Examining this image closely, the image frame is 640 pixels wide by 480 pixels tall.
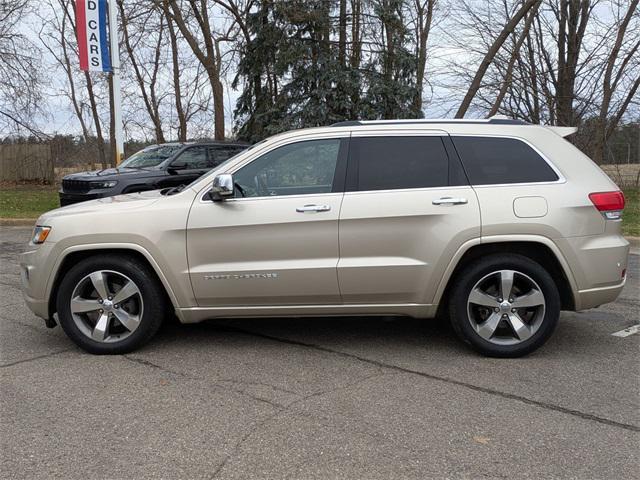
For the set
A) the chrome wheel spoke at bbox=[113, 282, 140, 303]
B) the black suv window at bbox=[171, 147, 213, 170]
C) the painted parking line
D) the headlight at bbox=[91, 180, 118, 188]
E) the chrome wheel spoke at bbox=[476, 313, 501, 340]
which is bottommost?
the painted parking line

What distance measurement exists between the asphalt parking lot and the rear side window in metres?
1.39

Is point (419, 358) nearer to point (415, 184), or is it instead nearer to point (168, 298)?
point (415, 184)

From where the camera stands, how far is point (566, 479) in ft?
9.30

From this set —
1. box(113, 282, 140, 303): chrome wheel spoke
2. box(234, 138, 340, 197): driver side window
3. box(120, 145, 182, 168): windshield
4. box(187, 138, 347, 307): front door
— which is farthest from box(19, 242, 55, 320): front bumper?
box(120, 145, 182, 168): windshield

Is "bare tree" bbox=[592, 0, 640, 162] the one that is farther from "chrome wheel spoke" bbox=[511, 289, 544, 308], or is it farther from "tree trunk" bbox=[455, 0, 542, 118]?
"chrome wheel spoke" bbox=[511, 289, 544, 308]

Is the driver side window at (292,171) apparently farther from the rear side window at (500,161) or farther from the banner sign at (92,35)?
the banner sign at (92,35)

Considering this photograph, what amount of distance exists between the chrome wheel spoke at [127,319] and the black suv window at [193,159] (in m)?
7.90

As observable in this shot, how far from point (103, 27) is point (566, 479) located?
13.5 m

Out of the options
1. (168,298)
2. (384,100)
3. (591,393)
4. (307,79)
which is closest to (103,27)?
(307,79)

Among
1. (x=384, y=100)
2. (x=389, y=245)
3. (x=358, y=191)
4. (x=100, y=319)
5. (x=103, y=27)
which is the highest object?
(x=103, y=27)

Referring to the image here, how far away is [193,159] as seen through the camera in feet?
40.7

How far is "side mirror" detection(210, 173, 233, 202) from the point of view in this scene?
435cm

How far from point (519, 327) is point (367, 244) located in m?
1.32

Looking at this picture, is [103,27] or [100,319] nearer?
[100,319]
